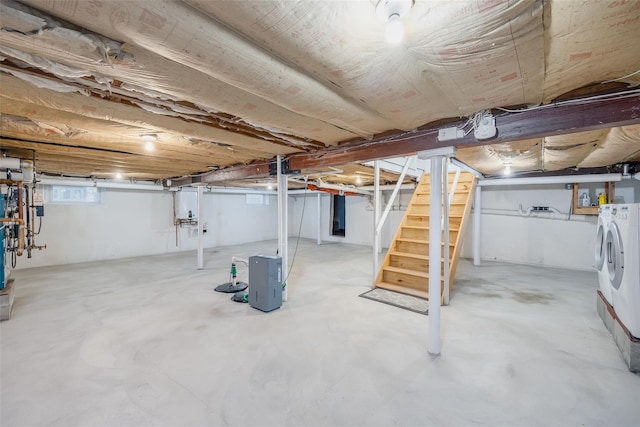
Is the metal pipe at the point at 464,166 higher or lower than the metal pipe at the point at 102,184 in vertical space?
higher

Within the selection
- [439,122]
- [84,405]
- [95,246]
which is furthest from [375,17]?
[95,246]

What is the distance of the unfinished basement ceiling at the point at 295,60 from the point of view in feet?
3.10

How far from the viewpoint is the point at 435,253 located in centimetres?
244

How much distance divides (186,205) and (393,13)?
7.80 meters

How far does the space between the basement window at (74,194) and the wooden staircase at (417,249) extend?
681 cm

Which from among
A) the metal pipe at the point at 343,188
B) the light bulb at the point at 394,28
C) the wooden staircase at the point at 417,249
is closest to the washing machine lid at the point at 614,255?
the wooden staircase at the point at 417,249

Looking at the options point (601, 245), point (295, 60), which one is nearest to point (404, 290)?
point (601, 245)

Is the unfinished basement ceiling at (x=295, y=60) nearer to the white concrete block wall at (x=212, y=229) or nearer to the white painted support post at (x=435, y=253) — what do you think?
the white painted support post at (x=435, y=253)

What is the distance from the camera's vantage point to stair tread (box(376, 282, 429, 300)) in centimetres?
372

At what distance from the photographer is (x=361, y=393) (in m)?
1.89

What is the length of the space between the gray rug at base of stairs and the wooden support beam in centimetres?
194

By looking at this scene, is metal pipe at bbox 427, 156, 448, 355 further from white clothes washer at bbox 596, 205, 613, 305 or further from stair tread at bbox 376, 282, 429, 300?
white clothes washer at bbox 596, 205, 613, 305

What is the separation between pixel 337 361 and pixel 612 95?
259 cm

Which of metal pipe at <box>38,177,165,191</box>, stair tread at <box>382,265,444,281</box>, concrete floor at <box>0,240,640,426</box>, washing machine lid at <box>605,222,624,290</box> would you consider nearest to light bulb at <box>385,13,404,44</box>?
concrete floor at <box>0,240,640,426</box>
